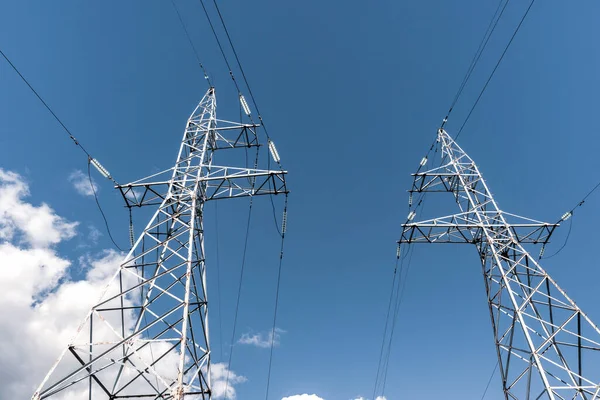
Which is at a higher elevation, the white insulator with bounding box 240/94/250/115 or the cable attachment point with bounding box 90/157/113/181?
the white insulator with bounding box 240/94/250/115

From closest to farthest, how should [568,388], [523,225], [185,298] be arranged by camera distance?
[185,298], [568,388], [523,225]

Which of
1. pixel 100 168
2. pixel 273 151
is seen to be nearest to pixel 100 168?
pixel 100 168

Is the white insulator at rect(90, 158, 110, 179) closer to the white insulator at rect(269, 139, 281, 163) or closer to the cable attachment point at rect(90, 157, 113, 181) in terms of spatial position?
the cable attachment point at rect(90, 157, 113, 181)

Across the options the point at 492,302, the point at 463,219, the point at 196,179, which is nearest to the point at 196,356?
the point at 196,179

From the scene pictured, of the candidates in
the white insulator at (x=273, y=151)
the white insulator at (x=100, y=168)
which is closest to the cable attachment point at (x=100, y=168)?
the white insulator at (x=100, y=168)

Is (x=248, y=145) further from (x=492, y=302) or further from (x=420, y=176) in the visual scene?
(x=492, y=302)

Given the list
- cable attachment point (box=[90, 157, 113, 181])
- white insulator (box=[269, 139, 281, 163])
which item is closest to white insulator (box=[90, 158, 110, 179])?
cable attachment point (box=[90, 157, 113, 181])

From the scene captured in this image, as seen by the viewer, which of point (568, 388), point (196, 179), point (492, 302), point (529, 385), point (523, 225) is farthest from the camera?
point (523, 225)

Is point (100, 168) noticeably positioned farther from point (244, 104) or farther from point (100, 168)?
point (244, 104)

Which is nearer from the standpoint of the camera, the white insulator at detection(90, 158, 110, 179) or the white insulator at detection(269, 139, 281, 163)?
the white insulator at detection(90, 158, 110, 179)

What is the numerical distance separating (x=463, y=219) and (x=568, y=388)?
757 centimetres

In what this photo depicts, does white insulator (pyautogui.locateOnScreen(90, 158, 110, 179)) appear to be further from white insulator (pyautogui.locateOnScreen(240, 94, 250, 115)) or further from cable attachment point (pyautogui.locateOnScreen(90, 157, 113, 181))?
white insulator (pyautogui.locateOnScreen(240, 94, 250, 115))

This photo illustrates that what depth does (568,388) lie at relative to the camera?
1023 centimetres

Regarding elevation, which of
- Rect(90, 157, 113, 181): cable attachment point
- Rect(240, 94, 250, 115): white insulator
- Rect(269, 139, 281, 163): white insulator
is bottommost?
Rect(90, 157, 113, 181): cable attachment point
